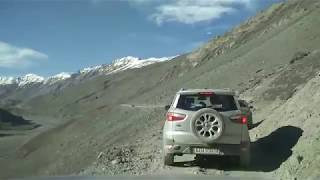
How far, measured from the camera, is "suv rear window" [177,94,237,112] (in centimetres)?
1383

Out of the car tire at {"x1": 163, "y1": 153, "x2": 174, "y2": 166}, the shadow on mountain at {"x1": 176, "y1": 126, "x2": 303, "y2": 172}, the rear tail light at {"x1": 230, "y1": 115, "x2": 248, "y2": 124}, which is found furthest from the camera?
the shadow on mountain at {"x1": 176, "y1": 126, "x2": 303, "y2": 172}

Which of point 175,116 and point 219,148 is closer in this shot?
point 219,148

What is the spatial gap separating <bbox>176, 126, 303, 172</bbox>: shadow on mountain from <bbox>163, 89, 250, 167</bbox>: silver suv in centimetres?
62

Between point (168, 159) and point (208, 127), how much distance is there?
152 centimetres

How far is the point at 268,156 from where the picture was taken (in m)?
15.7

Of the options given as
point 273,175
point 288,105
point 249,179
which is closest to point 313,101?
point 288,105

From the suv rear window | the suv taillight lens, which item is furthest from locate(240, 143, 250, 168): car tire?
the suv taillight lens

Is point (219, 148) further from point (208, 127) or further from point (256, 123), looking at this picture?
point (256, 123)

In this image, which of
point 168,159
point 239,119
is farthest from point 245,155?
point 168,159

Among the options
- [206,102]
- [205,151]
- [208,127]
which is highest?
[206,102]

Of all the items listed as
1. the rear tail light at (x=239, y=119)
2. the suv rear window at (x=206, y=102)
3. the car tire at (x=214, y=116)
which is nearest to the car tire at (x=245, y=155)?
the rear tail light at (x=239, y=119)

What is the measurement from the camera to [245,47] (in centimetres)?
7450

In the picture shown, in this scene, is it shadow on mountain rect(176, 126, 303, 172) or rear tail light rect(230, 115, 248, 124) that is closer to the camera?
rear tail light rect(230, 115, 248, 124)

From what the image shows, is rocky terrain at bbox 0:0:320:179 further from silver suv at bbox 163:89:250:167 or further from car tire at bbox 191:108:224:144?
car tire at bbox 191:108:224:144
